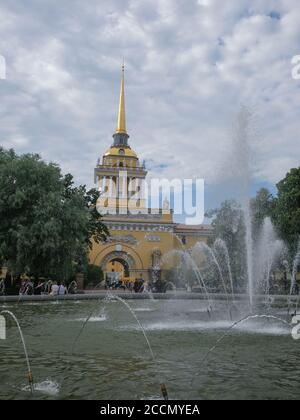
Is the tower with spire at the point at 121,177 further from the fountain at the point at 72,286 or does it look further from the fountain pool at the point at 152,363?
the fountain pool at the point at 152,363

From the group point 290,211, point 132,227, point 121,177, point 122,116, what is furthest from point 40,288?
point 122,116

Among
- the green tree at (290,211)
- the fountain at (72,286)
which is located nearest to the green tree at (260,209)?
A: the green tree at (290,211)

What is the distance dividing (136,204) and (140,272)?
10.4m

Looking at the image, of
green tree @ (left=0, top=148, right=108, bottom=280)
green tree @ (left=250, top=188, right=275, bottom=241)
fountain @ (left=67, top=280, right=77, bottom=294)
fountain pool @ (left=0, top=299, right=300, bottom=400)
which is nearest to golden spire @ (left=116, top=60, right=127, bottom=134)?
green tree @ (left=250, top=188, right=275, bottom=241)

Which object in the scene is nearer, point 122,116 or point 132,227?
point 132,227

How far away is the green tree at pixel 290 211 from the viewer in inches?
1227

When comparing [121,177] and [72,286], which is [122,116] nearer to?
[121,177]

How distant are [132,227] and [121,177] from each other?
982cm

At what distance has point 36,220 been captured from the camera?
23578 mm

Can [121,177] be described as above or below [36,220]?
above

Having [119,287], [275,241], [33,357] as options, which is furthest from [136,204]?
[33,357]

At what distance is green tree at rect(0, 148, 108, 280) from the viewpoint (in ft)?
76.2
